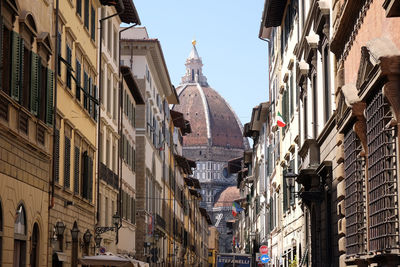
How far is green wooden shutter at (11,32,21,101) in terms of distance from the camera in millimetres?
19203

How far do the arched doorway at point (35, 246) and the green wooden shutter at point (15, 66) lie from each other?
461 cm

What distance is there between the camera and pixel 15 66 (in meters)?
19.4

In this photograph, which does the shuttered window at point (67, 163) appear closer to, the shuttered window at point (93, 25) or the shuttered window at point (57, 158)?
the shuttered window at point (57, 158)

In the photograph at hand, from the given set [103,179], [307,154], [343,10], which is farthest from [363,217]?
[103,179]

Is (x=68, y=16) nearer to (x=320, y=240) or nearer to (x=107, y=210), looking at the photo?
(x=320, y=240)

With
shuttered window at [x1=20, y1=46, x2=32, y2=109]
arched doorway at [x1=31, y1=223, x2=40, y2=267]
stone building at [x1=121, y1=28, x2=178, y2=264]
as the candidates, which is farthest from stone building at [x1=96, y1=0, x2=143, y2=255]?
shuttered window at [x1=20, y1=46, x2=32, y2=109]

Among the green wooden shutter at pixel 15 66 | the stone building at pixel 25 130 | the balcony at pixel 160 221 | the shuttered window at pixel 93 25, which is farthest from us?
the balcony at pixel 160 221

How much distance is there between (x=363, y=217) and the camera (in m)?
17.5

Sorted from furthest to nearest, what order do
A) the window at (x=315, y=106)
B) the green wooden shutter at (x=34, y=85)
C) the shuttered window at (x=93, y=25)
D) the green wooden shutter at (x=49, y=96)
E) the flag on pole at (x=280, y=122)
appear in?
the flag on pole at (x=280, y=122), the shuttered window at (x=93, y=25), the window at (x=315, y=106), the green wooden shutter at (x=49, y=96), the green wooden shutter at (x=34, y=85)

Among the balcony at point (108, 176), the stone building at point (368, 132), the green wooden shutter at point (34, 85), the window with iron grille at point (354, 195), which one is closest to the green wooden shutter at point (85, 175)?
the balcony at point (108, 176)

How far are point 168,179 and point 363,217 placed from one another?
59654 mm

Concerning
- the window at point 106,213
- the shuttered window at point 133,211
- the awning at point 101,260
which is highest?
the shuttered window at point 133,211

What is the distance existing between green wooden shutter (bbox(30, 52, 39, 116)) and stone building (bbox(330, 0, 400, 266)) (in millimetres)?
6697

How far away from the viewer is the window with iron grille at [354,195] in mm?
17672
